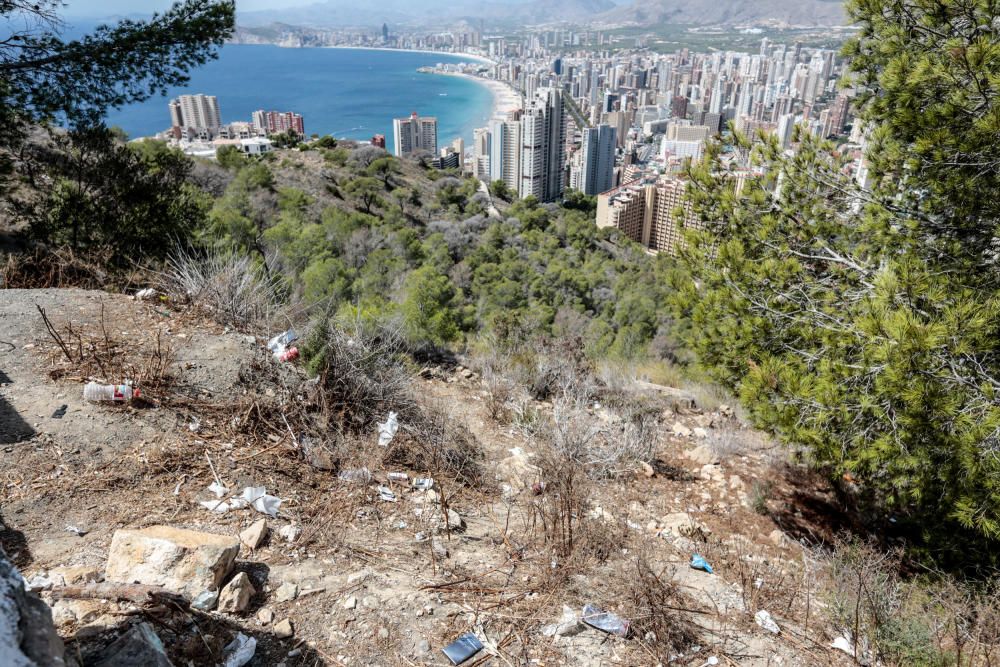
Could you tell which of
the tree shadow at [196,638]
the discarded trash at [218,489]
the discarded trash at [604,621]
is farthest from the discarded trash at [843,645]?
the discarded trash at [218,489]

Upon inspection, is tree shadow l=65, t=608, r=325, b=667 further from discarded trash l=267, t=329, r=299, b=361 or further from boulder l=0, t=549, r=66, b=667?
discarded trash l=267, t=329, r=299, b=361

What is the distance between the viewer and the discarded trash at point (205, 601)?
2090 millimetres

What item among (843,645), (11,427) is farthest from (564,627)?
(11,427)

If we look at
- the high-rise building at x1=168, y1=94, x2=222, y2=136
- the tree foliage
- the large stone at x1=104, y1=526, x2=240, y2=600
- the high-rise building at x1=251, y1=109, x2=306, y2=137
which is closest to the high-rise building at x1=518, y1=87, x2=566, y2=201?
the high-rise building at x1=251, y1=109, x2=306, y2=137

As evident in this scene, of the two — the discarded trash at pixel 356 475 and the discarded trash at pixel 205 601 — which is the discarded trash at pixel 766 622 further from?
the discarded trash at pixel 205 601

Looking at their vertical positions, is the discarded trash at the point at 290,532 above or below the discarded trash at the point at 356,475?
above

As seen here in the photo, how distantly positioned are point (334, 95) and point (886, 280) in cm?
10247

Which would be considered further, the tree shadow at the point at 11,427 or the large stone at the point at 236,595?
the tree shadow at the point at 11,427

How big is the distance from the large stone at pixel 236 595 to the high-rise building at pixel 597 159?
207 feet

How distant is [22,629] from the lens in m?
1.05

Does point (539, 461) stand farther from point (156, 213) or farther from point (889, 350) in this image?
point (156, 213)

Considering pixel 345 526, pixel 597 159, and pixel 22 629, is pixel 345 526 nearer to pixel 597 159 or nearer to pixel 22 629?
pixel 22 629

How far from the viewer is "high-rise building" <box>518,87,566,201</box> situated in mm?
56719

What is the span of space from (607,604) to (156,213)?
5.98m
